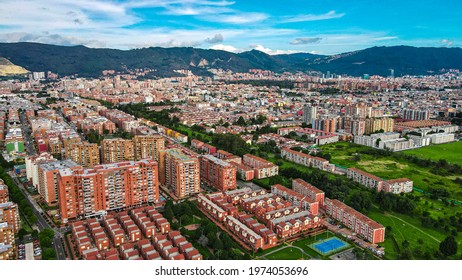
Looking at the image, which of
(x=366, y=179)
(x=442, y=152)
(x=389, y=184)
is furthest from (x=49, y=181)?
(x=442, y=152)

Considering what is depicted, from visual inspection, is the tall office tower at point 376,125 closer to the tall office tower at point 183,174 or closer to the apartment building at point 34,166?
the tall office tower at point 183,174

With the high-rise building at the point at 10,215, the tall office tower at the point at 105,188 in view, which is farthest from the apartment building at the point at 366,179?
the high-rise building at the point at 10,215

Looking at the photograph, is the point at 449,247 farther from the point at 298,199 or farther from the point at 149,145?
the point at 149,145

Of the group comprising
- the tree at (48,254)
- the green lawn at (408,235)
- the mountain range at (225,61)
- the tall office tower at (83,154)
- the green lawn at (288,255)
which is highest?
the mountain range at (225,61)

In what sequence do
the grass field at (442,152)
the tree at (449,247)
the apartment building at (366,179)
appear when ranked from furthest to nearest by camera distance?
the grass field at (442,152) < the apartment building at (366,179) < the tree at (449,247)

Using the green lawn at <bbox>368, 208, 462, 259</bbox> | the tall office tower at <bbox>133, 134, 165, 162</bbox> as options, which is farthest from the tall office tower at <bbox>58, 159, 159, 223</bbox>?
the green lawn at <bbox>368, 208, 462, 259</bbox>

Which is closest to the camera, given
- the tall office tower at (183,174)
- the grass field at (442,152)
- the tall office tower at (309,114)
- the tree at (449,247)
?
the tree at (449,247)
